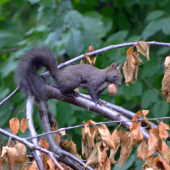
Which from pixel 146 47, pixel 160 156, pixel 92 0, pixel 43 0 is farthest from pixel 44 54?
pixel 92 0

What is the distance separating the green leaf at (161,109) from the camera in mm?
2560

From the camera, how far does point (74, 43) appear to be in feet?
8.02

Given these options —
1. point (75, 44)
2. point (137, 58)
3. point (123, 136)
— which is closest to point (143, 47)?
point (137, 58)

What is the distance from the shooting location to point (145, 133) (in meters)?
1.33

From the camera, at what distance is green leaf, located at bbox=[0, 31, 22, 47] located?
284cm

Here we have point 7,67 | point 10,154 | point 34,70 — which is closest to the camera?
point 10,154

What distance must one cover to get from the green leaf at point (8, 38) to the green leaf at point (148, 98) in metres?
1.55

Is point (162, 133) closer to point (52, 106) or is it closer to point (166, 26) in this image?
point (52, 106)

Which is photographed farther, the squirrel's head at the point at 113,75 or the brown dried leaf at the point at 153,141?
the squirrel's head at the point at 113,75

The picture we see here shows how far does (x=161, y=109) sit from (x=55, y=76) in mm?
1137

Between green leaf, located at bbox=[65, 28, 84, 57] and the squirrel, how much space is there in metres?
0.20

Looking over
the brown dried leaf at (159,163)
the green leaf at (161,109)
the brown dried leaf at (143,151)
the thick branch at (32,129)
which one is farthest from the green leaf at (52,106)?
the brown dried leaf at (159,163)

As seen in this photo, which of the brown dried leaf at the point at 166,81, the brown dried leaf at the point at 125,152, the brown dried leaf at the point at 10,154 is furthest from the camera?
the brown dried leaf at the point at 166,81

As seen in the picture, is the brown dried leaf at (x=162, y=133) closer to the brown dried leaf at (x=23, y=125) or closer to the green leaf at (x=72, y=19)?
the brown dried leaf at (x=23, y=125)
